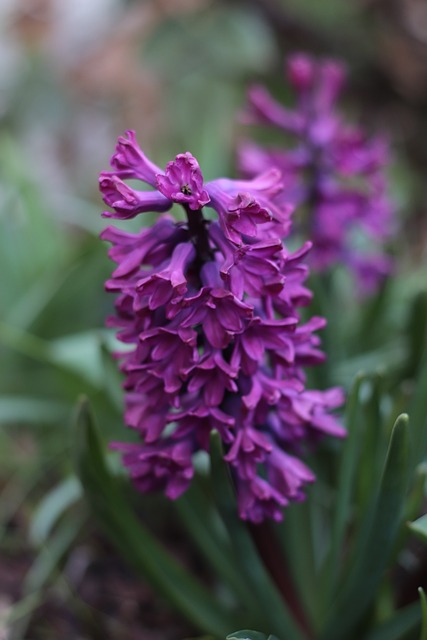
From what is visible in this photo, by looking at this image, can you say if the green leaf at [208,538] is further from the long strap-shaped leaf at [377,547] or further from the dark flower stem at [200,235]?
the dark flower stem at [200,235]

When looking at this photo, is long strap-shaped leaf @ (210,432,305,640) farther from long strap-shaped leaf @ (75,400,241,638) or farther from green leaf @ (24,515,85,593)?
green leaf @ (24,515,85,593)

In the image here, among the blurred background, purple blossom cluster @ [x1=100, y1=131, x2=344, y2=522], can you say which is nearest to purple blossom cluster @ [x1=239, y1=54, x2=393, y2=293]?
the blurred background

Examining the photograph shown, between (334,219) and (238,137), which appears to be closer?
(334,219)

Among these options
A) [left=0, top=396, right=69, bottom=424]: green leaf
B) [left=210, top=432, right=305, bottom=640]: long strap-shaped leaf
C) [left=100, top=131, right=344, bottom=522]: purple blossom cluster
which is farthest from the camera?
[left=0, top=396, right=69, bottom=424]: green leaf

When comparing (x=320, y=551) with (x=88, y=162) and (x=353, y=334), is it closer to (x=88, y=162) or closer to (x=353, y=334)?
(x=353, y=334)

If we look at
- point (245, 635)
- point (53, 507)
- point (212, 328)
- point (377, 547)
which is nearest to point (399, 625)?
point (377, 547)

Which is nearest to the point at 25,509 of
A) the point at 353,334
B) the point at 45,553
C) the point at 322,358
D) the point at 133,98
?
the point at 45,553
